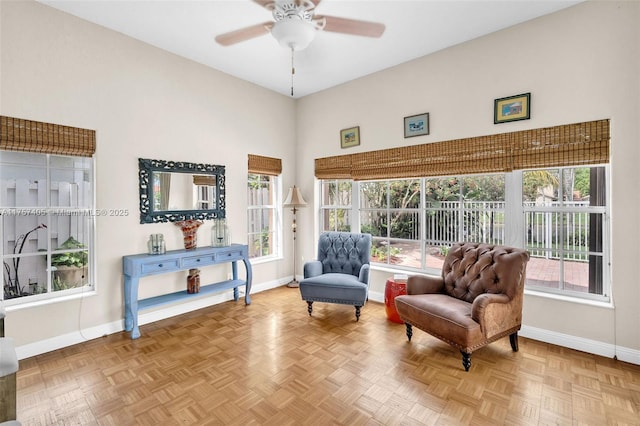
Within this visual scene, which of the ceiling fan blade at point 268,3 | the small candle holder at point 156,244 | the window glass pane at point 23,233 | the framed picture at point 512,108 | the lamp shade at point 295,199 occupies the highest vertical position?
the ceiling fan blade at point 268,3

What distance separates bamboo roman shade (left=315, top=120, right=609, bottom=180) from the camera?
2764 mm

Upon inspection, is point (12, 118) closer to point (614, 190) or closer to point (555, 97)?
point (555, 97)

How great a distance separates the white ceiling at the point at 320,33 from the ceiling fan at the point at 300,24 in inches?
23.4

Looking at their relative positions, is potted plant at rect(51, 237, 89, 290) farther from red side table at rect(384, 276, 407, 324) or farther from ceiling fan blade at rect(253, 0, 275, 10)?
red side table at rect(384, 276, 407, 324)

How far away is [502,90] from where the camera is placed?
320cm

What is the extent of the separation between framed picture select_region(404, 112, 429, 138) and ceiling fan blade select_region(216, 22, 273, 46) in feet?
7.04

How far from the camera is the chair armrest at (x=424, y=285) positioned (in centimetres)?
309

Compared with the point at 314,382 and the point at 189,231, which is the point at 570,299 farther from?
the point at 189,231

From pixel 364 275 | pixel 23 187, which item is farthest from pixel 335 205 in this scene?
pixel 23 187

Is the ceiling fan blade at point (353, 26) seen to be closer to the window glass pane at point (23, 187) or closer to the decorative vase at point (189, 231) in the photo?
the decorative vase at point (189, 231)

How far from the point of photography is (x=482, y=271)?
112 inches

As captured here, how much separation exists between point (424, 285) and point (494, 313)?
26.9 inches

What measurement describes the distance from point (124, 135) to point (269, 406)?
117 inches

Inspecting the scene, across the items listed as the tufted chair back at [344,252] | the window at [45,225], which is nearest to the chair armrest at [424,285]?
the tufted chair back at [344,252]
